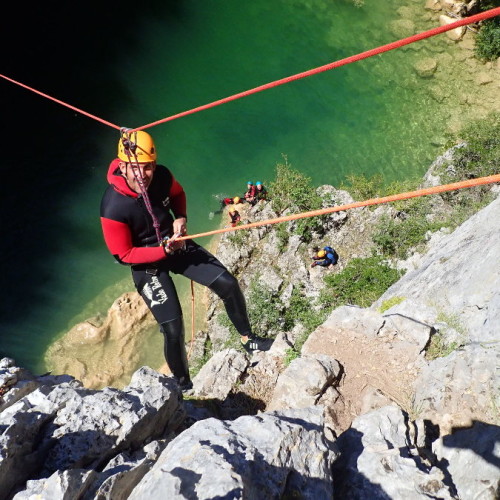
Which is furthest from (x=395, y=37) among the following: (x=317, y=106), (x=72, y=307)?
(x=72, y=307)

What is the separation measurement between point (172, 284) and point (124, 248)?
2.49 feet

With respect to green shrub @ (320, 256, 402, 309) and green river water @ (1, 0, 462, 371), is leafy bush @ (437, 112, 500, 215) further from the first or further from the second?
Answer: green river water @ (1, 0, 462, 371)

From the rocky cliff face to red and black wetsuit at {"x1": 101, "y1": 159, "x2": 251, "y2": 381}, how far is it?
848mm

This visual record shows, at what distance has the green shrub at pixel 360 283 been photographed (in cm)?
790

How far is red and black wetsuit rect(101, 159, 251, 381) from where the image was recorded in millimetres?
4578

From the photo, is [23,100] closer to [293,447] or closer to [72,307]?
[72,307]

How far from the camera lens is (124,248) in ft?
15.5

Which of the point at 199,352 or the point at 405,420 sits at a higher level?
the point at 199,352

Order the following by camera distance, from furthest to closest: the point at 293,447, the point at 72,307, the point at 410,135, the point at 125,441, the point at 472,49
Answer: the point at 472,49 → the point at 410,135 → the point at 72,307 → the point at 125,441 → the point at 293,447

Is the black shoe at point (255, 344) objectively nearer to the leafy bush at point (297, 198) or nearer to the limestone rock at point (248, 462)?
the limestone rock at point (248, 462)

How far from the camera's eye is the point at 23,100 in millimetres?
13430

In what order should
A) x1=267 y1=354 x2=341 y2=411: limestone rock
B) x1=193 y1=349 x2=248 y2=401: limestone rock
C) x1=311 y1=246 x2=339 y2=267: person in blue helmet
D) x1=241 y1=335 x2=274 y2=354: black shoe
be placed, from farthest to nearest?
x1=311 y1=246 x2=339 y2=267: person in blue helmet
x1=241 y1=335 x2=274 y2=354: black shoe
x1=193 y1=349 x2=248 y2=401: limestone rock
x1=267 y1=354 x2=341 y2=411: limestone rock

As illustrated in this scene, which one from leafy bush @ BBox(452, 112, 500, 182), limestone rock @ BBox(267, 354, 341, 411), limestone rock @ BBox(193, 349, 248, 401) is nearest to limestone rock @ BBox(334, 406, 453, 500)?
limestone rock @ BBox(267, 354, 341, 411)

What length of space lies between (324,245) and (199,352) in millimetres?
3803
